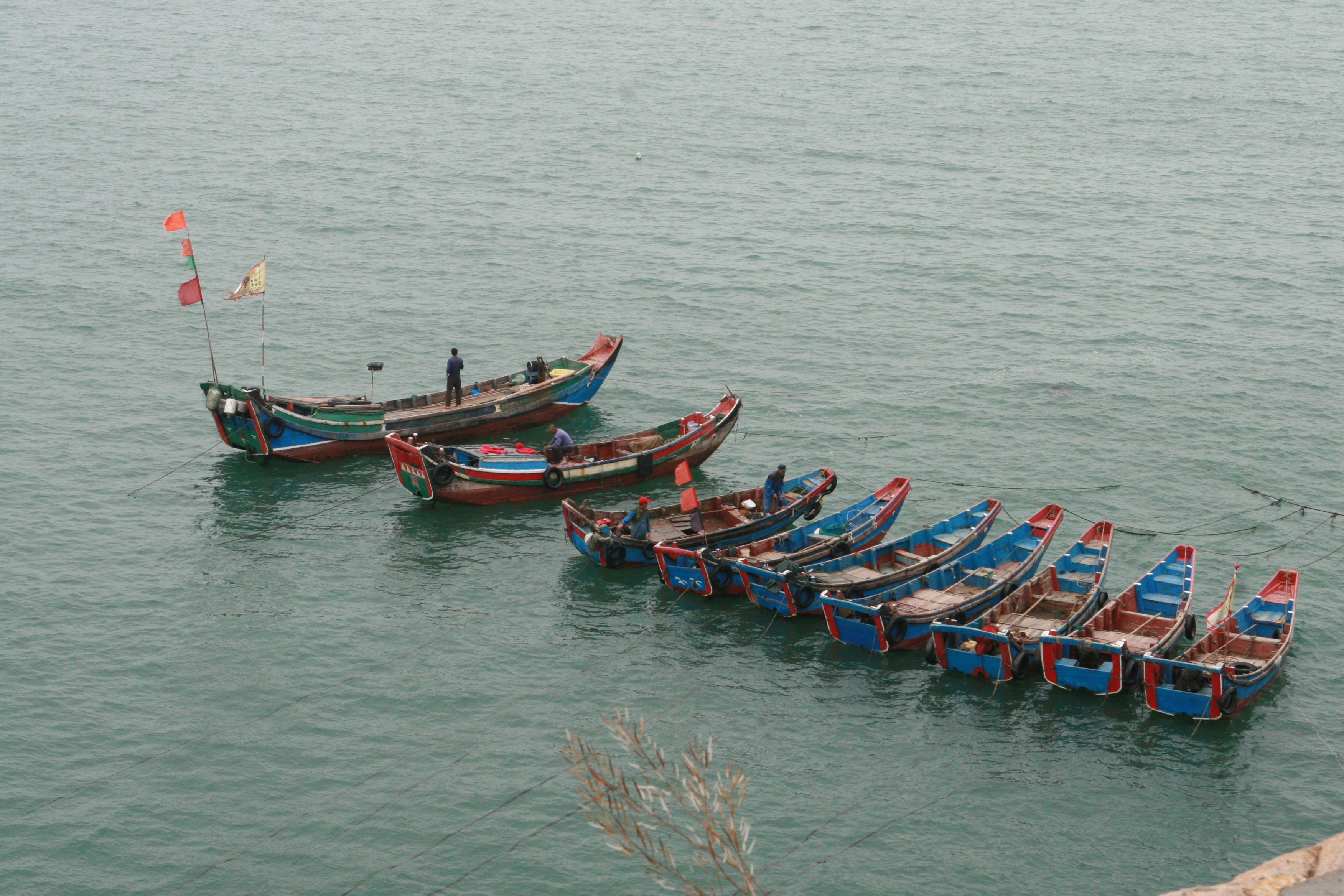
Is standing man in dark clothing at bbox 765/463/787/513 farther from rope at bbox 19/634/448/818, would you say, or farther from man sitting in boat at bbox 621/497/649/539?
rope at bbox 19/634/448/818

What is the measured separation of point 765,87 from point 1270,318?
44.8 meters

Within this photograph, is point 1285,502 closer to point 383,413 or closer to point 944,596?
point 944,596

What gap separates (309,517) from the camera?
37.2 meters

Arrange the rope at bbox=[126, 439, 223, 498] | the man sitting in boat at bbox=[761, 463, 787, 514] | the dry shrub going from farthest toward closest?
the rope at bbox=[126, 439, 223, 498], the man sitting in boat at bbox=[761, 463, 787, 514], the dry shrub

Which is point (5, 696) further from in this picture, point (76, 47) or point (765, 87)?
point (76, 47)

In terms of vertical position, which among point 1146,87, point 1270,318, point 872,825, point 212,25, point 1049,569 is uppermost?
point 212,25

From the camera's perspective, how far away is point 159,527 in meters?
36.6

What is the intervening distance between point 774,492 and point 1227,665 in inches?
474

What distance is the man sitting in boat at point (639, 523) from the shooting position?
3369 cm

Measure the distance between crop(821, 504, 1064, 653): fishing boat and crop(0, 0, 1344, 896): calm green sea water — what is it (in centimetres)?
77

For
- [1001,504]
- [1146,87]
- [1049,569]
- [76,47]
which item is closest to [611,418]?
[1001,504]

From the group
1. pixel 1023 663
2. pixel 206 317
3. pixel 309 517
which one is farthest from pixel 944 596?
pixel 206 317

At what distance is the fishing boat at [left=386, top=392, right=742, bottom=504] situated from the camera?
36750 mm

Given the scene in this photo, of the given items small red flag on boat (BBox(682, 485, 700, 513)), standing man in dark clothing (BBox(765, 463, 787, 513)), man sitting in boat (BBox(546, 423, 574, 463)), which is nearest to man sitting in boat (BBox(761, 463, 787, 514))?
standing man in dark clothing (BBox(765, 463, 787, 513))
